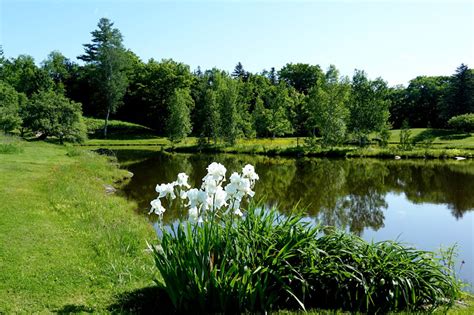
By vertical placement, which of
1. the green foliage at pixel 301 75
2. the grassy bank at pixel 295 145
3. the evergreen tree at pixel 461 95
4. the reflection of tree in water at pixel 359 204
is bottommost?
the reflection of tree in water at pixel 359 204

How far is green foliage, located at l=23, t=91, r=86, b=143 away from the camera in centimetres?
4222

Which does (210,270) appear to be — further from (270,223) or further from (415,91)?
(415,91)

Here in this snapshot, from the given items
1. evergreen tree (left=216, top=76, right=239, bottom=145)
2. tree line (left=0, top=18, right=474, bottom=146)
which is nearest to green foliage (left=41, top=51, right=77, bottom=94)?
tree line (left=0, top=18, right=474, bottom=146)

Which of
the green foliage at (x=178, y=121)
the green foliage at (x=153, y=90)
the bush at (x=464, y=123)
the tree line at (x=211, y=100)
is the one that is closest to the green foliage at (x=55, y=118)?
the tree line at (x=211, y=100)

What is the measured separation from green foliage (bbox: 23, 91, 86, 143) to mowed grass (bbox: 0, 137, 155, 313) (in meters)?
28.0

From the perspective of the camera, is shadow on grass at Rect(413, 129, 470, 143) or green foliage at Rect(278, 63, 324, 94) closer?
shadow on grass at Rect(413, 129, 470, 143)

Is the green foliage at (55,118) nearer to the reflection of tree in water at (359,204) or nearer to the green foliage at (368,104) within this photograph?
the reflection of tree in water at (359,204)

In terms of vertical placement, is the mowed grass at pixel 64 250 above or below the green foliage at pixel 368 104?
below

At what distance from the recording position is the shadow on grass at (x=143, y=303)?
623 centimetres

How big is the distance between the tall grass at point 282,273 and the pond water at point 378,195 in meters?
1.05

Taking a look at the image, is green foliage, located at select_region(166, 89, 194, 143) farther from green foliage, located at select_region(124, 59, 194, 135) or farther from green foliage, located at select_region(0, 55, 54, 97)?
green foliage, located at select_region(0, 55, 54, 97)

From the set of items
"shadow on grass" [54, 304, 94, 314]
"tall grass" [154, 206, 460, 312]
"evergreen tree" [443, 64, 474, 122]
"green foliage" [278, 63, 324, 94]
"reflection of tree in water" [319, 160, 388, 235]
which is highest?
"green foliage" [278, 63, 324, 94]

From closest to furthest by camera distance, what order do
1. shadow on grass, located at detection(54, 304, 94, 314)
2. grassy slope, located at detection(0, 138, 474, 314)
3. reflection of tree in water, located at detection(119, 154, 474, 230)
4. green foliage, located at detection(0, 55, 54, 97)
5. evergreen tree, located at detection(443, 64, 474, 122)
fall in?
1. shadow on grass, located at detection(54, 304, 94, 314)
2. grassy slope, located at detection(0, 138, 474, 314)
3. reflection of tree in water, located at detection(119, 154, 474, 230)
4. evergreen tree, located at detection(443, 64, 474, 122)
5. green foliage, located at detection(0, 55, 54, 97)

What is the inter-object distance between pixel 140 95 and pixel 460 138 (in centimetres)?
5934
